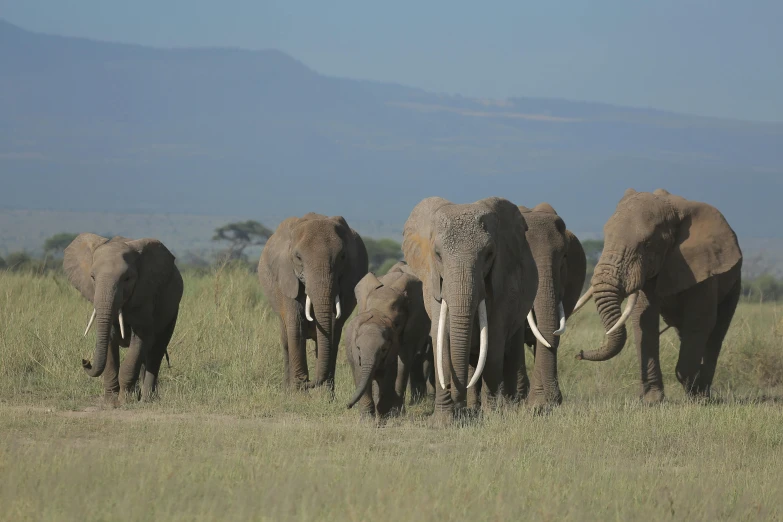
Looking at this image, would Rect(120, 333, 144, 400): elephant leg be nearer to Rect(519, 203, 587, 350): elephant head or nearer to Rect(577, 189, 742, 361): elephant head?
Rect(519, 203, 587, 350): elephant head

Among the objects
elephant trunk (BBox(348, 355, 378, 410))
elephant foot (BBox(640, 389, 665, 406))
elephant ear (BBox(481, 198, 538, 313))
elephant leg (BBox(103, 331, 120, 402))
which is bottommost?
elephant foot (BBox(640, 389, 665, 406))

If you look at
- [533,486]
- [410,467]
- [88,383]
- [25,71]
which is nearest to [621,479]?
[533,486]

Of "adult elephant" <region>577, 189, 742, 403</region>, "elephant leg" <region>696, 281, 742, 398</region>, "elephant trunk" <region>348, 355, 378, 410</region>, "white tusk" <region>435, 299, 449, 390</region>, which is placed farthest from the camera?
"elephant leg" <region>696, 281, 742, 398</region>

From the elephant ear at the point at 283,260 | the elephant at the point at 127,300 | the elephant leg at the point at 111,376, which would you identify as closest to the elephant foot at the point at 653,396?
the elephant ear at the point at 283,260

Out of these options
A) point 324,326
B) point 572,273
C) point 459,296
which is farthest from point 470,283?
point 572,273

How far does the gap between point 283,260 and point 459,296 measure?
159 inches

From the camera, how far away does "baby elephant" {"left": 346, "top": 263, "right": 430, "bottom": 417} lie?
10.7 metres

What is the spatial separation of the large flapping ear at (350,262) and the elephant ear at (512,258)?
105 inches

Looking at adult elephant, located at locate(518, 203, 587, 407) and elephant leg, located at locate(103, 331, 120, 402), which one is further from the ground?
adult elephant, located at locate(518, 203, 587, 407)

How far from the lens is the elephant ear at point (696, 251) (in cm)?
1288

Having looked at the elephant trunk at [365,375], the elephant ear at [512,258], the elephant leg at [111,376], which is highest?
the elephant ear at [512,258]

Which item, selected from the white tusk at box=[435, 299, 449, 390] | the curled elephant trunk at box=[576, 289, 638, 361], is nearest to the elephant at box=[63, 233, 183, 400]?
the white tusk at box=[435, 299, 449, 390]

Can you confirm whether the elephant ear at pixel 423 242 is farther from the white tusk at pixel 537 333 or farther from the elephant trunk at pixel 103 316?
the elephant trunk at pixel 103 316

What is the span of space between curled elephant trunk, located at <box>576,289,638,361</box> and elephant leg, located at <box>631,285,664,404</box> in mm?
574
